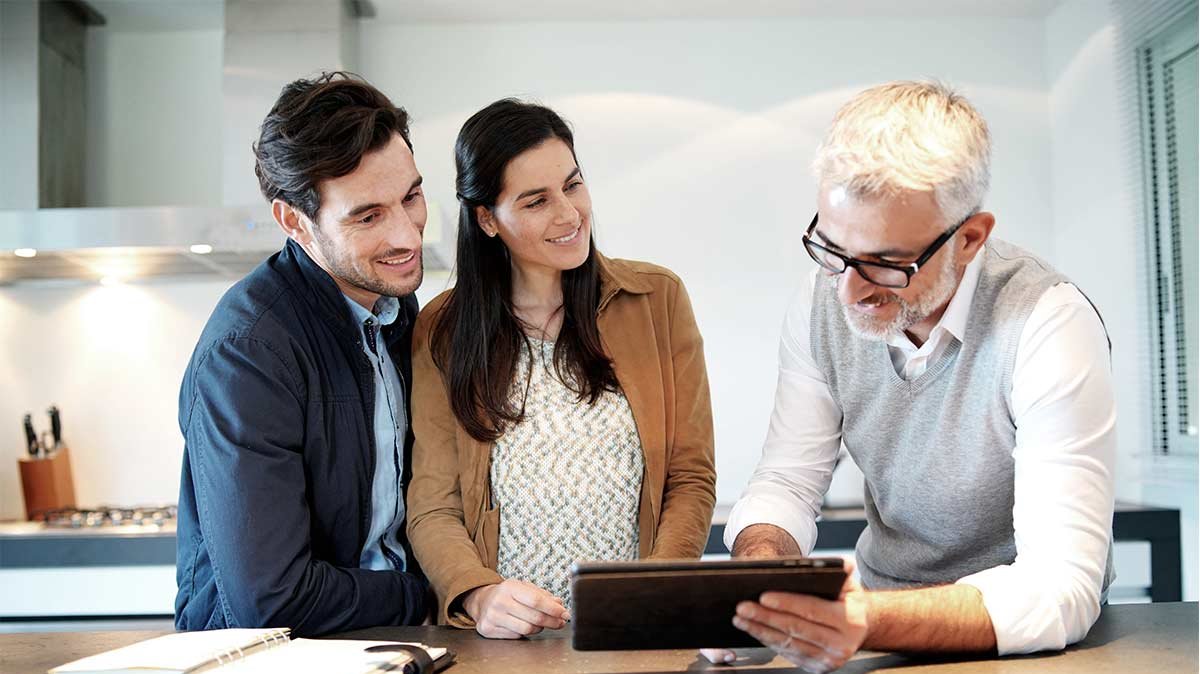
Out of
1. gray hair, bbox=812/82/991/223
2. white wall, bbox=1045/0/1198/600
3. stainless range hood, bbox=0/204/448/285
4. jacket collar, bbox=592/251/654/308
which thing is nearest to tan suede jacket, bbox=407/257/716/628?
jacket collar, bbox=592/251/654/308

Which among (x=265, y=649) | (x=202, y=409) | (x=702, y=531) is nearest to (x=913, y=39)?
(x=702, y=531)

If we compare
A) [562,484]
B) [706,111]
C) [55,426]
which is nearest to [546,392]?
[562,484]

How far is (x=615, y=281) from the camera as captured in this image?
179cm

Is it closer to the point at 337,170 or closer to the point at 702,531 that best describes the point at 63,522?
the point at 337,170

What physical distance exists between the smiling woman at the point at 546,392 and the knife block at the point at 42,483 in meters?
2.32

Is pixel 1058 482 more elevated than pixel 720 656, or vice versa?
pixel 1058 482

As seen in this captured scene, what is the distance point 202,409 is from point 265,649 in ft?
1.40

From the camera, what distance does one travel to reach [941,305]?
1395 mm

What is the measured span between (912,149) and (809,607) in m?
0.55

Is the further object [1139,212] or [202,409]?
[1139,212]

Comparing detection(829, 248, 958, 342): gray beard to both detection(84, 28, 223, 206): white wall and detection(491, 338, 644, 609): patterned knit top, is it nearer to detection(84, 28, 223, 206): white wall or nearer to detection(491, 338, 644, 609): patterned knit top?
detection(491, 338, 644, 609): patterned knit top

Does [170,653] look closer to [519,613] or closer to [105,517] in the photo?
[519,613]

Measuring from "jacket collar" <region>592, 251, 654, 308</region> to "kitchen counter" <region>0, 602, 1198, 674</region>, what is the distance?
61 cm

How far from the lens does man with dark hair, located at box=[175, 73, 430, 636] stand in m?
1.47
